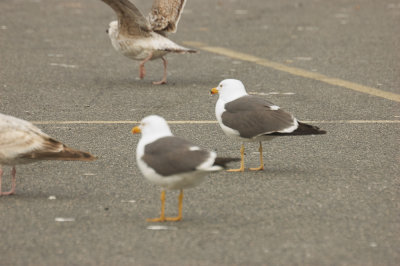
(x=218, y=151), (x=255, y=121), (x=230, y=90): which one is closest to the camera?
(x=255, y=121)

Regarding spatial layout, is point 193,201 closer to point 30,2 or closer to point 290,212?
point 290,212

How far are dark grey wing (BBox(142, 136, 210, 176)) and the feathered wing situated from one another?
632 cm

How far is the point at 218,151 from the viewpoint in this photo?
7.69 meters

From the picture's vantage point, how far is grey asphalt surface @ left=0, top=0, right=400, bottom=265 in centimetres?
507

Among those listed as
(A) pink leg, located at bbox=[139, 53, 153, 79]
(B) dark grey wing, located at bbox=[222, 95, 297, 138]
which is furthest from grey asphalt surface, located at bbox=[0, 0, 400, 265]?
(B) dark grey wing, located at bbox=[222, 95, 297, 138]

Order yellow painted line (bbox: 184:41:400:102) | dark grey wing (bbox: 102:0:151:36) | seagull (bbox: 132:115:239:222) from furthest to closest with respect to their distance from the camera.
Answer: dark grey wing (bbox: 102:0:151:36)
yellow painted line (bbox: 184:41:400:102)
seagull (bbox: 132:115:239:222)

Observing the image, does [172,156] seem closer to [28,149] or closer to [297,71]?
[28,149]

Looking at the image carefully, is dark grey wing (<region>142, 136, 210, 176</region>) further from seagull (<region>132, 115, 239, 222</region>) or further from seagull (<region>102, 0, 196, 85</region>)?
seagull (<region>102, 0, 196, 85</region>)

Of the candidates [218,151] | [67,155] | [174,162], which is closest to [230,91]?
[218,151]

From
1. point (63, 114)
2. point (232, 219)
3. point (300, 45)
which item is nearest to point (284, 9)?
point (300, 45)

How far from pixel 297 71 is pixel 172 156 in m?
6.70

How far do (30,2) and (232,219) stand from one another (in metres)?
14.7

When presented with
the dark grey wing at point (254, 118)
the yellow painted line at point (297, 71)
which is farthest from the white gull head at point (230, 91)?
the yellow painted line at point (297, 71)

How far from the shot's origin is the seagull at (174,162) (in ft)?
17.5
